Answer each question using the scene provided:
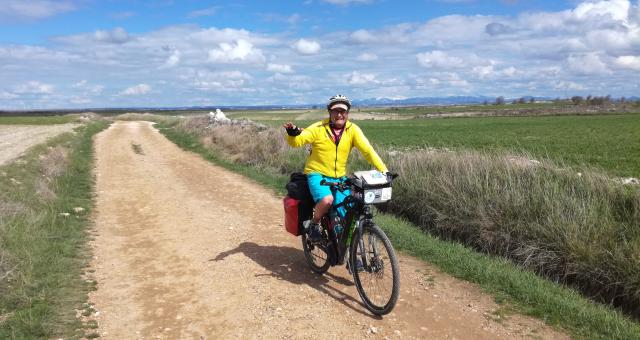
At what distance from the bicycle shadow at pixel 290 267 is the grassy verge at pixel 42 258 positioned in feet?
6.48

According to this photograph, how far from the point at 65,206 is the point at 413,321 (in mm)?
7912

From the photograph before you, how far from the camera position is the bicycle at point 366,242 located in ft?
14.8

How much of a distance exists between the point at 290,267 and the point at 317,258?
48 centimetres

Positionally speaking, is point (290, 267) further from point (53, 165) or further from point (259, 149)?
point (259, 149)

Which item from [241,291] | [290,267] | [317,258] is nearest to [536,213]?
[317,258]

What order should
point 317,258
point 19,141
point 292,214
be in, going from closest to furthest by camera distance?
point 292,214, point 317,258, point 19,141

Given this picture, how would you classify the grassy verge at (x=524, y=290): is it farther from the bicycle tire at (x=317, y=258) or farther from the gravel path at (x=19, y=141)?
the gravel path at (x=19, y=141)

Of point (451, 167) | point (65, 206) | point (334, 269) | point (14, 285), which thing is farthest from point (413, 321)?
point (65, 206)

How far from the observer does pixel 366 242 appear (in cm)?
482

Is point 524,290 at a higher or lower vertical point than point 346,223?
lower

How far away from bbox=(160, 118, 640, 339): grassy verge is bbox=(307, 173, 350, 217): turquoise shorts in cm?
192

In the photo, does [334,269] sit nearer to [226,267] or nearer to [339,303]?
[339,303]

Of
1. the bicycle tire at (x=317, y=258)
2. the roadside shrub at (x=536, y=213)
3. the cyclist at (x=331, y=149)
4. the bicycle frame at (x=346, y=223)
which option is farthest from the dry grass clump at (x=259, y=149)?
the cyclist at (x=331, y=149)

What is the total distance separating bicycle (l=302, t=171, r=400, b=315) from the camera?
4.51m
